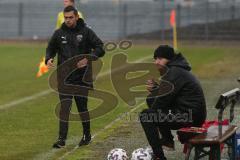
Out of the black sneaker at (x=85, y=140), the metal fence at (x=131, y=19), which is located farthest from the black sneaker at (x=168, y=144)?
the metal fence at (x=131, y=19)

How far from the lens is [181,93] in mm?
9047

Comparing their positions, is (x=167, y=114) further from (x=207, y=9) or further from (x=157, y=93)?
(x=207, y=9)

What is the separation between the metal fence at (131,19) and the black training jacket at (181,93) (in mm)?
29278

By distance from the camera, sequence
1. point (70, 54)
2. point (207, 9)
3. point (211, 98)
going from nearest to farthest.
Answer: point (70, 54), point (211, 98), point (207, 9)

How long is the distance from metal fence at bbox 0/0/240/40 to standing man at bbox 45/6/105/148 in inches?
1100

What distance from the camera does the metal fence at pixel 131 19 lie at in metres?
39.0

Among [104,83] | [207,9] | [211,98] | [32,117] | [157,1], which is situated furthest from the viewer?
[157,1]

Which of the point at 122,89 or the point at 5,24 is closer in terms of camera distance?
the point at 122,89

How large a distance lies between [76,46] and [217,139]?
3158 mm

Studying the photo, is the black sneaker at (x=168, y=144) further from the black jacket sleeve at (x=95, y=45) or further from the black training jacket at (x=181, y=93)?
the black jacket sleeve at (x=95, y=45)

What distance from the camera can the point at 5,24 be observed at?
42.9m

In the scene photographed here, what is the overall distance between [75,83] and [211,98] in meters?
6.27

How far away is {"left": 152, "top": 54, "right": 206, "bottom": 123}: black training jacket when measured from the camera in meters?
8.95

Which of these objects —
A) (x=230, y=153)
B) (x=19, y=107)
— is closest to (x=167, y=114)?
(x=230, y=153)
